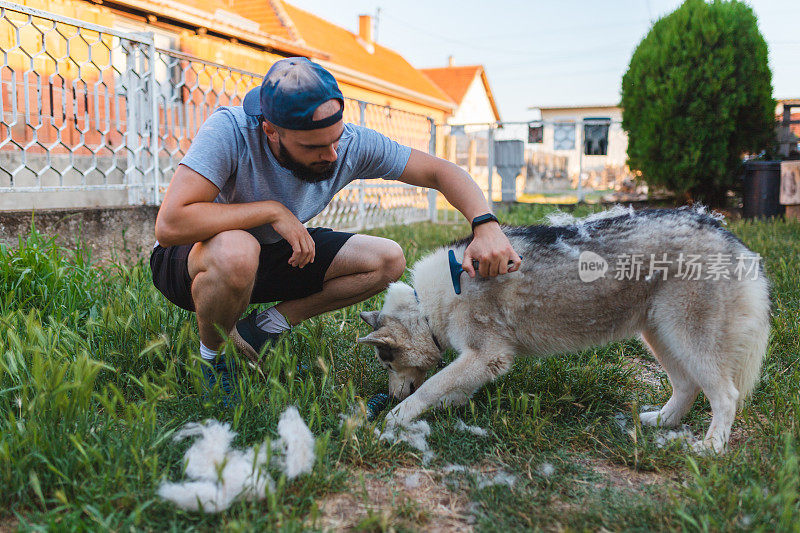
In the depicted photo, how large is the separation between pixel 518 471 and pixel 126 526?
1.27 meters

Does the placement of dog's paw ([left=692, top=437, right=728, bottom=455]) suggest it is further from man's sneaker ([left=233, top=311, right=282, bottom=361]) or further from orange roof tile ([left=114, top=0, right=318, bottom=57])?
orange roof tile ([left=114, top=0, right=318, bottom=57])

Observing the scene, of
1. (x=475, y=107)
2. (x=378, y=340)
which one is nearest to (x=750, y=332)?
(x=378, y=340)

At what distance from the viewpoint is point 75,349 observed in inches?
110

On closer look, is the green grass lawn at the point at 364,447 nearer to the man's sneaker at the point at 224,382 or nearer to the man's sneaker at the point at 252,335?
the man's sneaker at the point at 224,382

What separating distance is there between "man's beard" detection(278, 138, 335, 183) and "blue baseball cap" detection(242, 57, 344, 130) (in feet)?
0.61

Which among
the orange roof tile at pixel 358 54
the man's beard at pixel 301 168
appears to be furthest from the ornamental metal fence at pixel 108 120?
the orange roof tile at pixel 358 54

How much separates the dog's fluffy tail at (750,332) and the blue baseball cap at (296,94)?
5.75ft

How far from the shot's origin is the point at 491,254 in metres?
2.43

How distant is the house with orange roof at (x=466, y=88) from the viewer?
92.5ft

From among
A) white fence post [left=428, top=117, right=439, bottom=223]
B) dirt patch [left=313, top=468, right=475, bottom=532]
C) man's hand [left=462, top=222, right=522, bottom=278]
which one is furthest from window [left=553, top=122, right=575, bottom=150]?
dirt patch [left=313, top=468, right=475, bottom=532]

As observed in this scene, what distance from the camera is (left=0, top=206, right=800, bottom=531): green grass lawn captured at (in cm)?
173

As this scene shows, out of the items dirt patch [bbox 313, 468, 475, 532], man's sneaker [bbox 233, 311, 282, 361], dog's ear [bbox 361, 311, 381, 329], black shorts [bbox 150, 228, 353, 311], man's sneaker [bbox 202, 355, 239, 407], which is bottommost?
dirt patch [bbox 313, 468, 475, 532]

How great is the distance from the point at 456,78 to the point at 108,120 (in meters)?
25.7

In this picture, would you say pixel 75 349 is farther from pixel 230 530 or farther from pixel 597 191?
pixel 597 191
